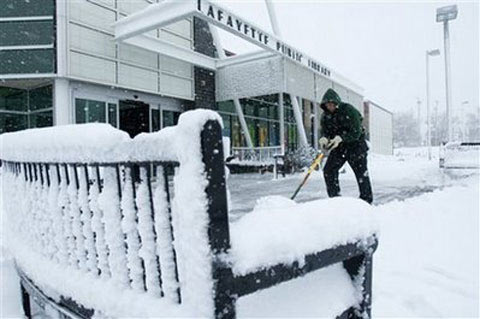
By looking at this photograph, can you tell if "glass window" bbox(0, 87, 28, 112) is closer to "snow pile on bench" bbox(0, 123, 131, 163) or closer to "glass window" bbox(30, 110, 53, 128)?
"glass window" bbox(30, 110, 53, 128)

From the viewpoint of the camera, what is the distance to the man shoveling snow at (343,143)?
4.90 m

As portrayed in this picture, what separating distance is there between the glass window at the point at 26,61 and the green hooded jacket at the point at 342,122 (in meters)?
8.37

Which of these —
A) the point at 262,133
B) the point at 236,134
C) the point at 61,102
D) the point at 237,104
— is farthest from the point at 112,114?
the point at 262,133

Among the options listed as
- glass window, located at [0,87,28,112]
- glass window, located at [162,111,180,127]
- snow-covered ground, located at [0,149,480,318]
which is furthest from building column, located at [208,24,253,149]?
snow-covered ground, located at [0,149,480,318]

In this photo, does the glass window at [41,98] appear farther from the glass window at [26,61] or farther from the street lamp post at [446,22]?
the street lamp post at [446,22]

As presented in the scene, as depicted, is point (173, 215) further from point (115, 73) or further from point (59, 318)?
point (115, 73)

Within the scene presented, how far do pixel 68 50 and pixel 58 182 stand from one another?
10.1 m

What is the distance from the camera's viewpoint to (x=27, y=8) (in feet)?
34.9

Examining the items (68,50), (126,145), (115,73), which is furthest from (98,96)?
(126,145)

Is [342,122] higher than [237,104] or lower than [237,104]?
lower

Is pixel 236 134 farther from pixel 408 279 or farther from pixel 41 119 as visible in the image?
pixel 408 279

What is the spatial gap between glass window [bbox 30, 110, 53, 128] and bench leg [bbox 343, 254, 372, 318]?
11155 millimetres

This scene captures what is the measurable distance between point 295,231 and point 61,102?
1081 cm

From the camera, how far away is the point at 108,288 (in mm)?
1396
